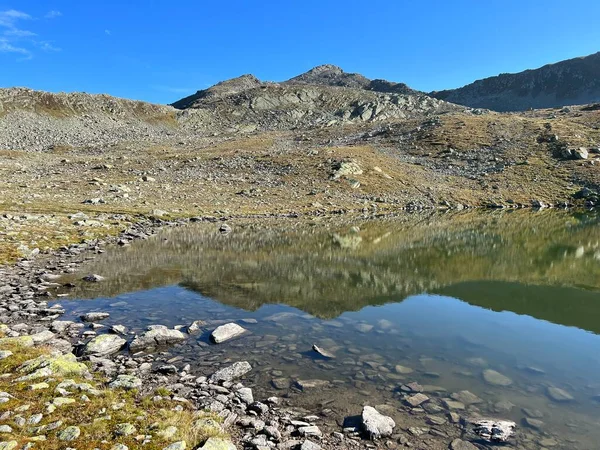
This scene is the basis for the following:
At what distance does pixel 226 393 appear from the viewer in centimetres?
973

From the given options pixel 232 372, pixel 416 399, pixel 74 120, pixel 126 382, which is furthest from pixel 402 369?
pixel 74 120

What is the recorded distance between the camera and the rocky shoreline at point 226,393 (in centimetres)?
814

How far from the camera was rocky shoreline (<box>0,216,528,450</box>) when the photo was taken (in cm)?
814

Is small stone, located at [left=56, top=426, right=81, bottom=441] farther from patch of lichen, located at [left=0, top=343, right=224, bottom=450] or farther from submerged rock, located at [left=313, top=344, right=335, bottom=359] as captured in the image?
submerged rock, located at [left=313, top=344, right=335, bottom=359]

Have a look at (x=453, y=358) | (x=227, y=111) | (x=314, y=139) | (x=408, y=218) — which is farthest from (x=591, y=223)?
(x=227, y=111)

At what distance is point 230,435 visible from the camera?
8.01 m

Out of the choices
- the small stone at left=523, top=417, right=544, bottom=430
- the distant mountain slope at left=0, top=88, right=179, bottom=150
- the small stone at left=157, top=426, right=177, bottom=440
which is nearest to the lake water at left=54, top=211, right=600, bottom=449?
the small stone at left=523, top=417, right=544, bottom=430

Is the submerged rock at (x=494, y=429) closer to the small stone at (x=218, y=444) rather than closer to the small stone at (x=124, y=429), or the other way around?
the small stone at (x=218, y=444)

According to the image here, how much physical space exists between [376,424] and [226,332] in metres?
6.51

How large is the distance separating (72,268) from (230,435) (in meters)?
18.2

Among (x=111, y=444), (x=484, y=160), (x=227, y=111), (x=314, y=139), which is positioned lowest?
(x=111, y=444)

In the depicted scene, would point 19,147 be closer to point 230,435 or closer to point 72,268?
point 72,268

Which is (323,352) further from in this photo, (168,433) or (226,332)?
(168,433)

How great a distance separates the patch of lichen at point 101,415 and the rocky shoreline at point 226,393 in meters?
0.40
